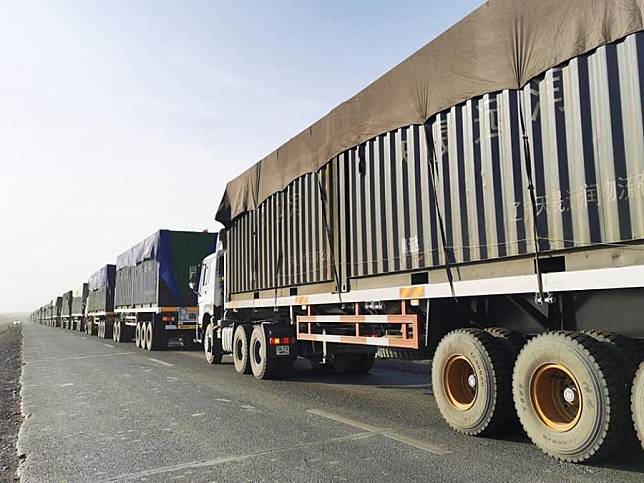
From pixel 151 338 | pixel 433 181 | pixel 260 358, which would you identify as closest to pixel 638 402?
pixel 433 181

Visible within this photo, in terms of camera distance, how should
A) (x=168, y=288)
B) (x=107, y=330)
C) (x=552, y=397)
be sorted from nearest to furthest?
(x=552, y=397) → (x=168, y=288) → (x=107, y=330)

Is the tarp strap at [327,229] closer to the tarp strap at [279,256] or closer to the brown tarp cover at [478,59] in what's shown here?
the brown tarp cover at [478,59]

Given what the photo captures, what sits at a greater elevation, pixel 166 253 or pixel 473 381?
pixel 166 253

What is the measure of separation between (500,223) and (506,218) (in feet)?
0.28

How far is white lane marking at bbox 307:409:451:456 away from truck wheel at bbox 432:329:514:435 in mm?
520

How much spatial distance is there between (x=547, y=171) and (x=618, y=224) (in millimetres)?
808

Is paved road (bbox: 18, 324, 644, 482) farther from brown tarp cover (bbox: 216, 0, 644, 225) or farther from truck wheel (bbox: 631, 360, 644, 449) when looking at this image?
brown tarp cover (bbox: 216, 0, 644, 225)

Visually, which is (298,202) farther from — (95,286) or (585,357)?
(95,286)

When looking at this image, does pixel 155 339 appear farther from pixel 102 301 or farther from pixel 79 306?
pixel 79 306

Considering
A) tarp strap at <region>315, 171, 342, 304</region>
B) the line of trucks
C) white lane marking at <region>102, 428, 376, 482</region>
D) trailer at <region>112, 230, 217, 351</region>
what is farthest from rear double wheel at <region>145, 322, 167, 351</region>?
white lane marking at <region>102, 428, 376, 482</region>

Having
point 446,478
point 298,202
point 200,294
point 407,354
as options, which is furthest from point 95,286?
point 446,478

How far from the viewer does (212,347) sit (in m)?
13.4

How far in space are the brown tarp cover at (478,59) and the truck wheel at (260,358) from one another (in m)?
3.46

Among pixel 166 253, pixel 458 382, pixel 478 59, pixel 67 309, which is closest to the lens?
pixel 478 59
